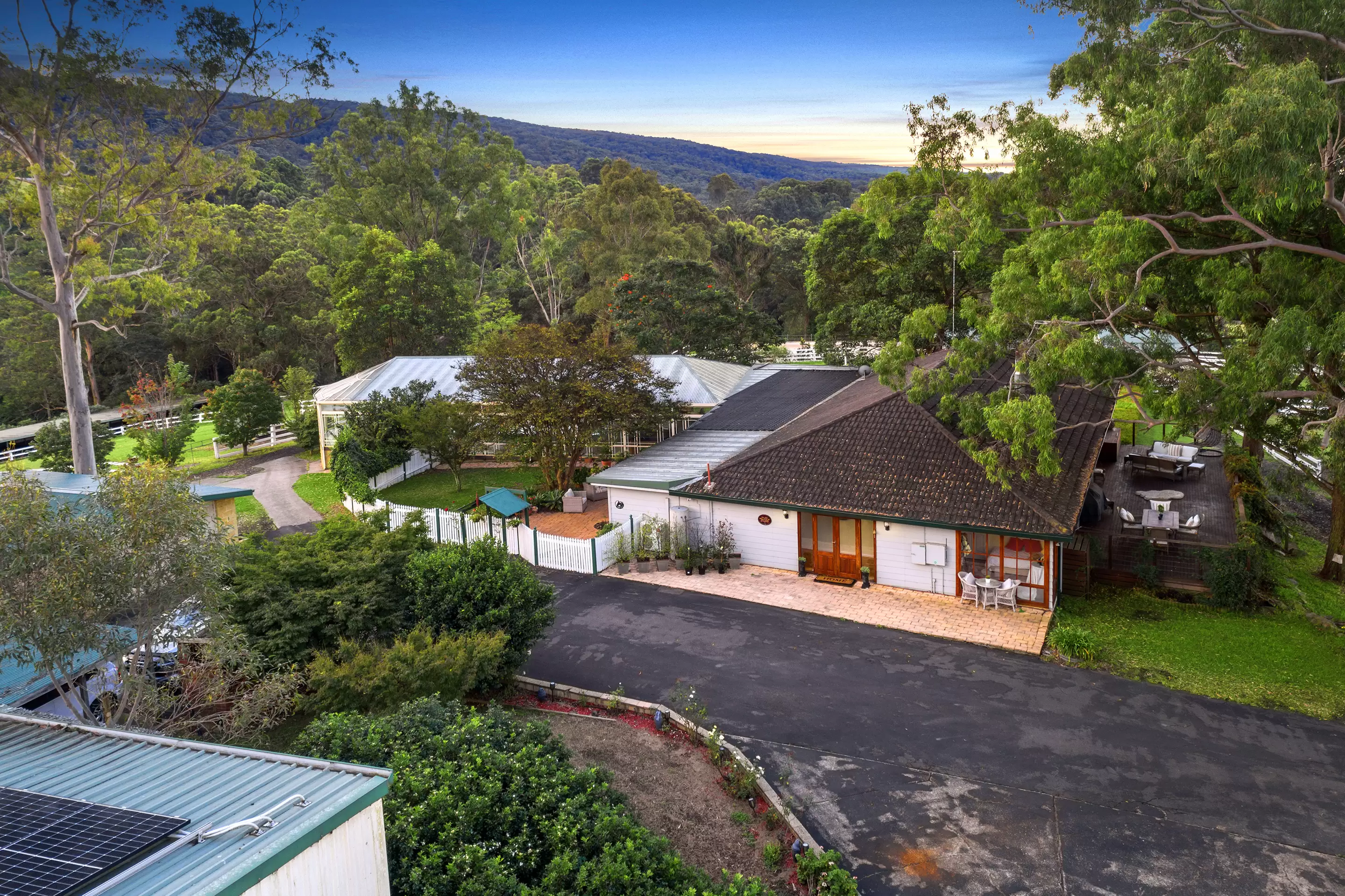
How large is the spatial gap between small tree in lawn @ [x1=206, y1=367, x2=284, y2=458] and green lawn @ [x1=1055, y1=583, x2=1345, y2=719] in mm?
32156

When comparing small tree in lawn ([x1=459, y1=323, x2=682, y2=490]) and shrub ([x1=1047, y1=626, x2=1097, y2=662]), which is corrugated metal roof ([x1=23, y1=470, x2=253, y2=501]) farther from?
shrub ([x1=1047, y1=626, x2=1097, y2=662])

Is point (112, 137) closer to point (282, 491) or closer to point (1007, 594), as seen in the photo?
point (282, 491)

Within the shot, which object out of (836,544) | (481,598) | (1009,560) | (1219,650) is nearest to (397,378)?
(836,544)

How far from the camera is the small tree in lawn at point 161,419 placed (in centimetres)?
3041

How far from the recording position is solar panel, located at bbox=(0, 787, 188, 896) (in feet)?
15.1

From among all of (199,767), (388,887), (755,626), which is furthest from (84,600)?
(755,626)

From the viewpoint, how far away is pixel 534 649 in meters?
15.1

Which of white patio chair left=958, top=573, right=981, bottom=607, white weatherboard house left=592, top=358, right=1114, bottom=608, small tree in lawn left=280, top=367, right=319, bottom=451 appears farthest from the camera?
small tree in lawn left=280, top=367, right=319, bottom=451

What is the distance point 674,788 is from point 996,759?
175 inches

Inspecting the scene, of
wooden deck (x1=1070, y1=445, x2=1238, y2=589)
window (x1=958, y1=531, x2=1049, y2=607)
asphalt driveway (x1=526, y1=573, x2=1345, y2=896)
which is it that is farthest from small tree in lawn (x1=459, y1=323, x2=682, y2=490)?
wooden deck (x1=1070, y1=445, x2=1238, y2=589)

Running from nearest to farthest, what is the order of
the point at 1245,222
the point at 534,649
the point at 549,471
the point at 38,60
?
the point at 1245,222 < the point at 534,649 < the point at 38,60 < the point at 549,471

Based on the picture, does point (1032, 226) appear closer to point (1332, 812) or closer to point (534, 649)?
point (1332, 812)

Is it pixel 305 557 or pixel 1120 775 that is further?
pixel 305 557

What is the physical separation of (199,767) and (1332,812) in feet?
40.1
